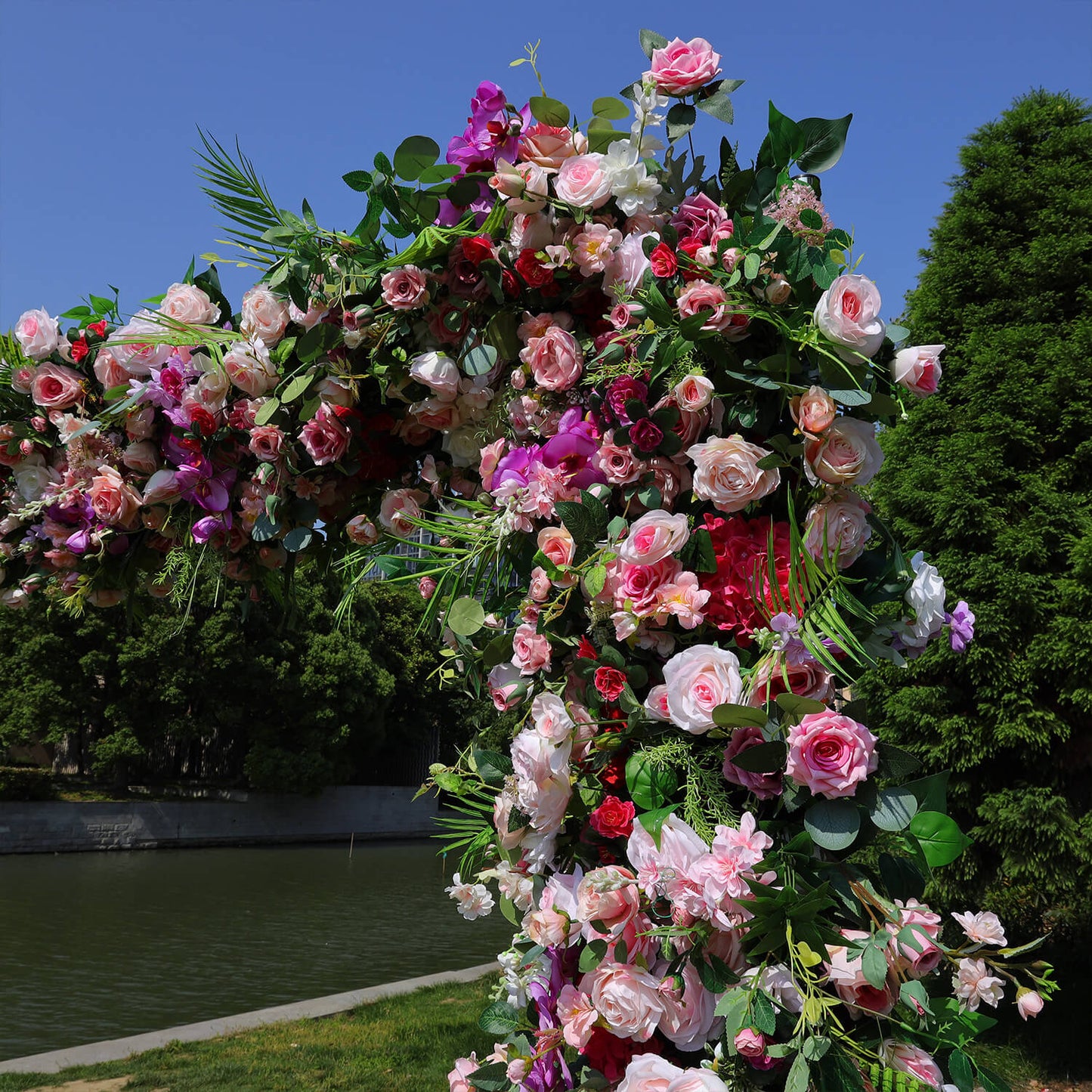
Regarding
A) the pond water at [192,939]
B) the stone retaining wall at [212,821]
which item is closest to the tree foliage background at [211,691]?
the stone retaining wall at [212,821]

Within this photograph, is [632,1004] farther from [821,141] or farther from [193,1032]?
[193,1032]

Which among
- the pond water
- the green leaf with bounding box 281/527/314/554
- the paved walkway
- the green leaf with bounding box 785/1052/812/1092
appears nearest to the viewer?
the green leaf with bounding box 785/1052/812/1092

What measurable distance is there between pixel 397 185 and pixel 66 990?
843cm

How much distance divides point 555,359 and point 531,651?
57cm

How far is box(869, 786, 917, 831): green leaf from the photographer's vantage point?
144 cm

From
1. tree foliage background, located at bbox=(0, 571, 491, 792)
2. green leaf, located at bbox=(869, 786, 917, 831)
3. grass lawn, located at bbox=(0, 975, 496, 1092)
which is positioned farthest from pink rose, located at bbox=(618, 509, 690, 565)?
tree foliage background, located at bbox=(0, 571, 491, 792)

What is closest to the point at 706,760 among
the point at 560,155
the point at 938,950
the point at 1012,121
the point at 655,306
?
the point at 938,950

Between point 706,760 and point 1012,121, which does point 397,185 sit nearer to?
point 706,760

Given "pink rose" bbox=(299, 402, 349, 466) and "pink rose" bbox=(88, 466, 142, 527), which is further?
"pink rose" bbox=(88, 466, 142, 527)

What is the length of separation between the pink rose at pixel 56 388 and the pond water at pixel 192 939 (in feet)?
18.0

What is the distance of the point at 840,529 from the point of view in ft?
5.24

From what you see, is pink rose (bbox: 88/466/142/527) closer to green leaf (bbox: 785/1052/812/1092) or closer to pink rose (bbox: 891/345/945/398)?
pink rose (bbox: 891/345/945/398)

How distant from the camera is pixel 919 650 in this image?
1.72m

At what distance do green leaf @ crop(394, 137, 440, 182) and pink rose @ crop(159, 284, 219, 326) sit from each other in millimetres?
689
